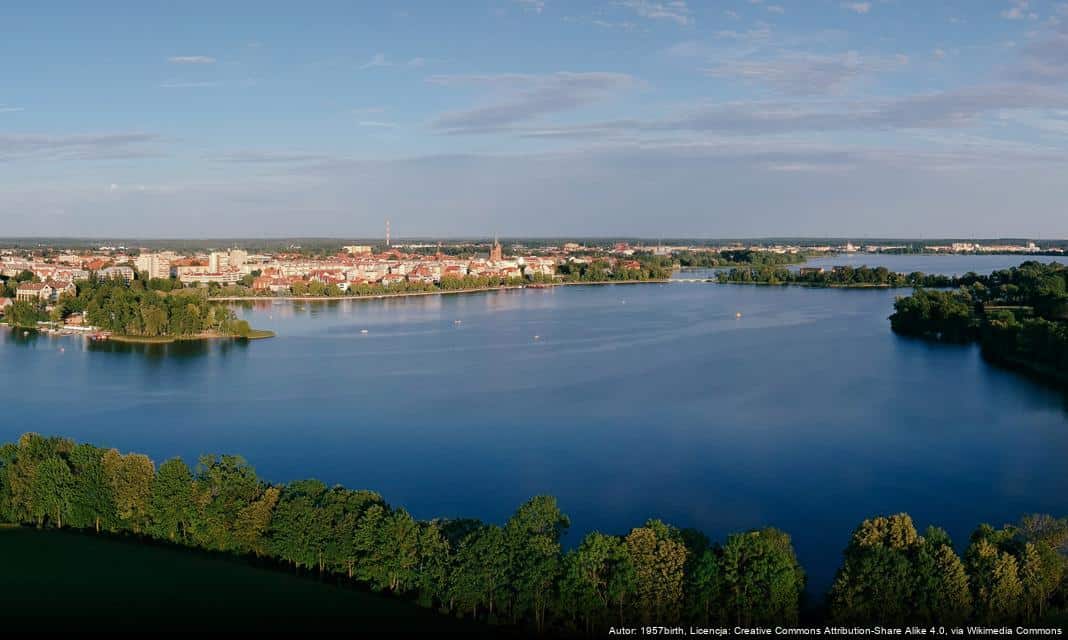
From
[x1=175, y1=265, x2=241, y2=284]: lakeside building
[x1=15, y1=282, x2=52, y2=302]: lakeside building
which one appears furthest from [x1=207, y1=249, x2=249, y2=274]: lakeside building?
[x1=15, y1=282, x2=52, y2=302]: lakeside building

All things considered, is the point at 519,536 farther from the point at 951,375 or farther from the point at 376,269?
the point at 376,269

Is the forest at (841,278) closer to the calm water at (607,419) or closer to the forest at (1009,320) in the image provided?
the forest at (1009,320)

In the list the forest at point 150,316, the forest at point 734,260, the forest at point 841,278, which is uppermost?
the forest at point 734,260

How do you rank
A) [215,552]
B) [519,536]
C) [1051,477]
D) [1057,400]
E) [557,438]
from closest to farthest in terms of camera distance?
[519,536] → [215,552] → [1051,477] → [557,438] → [1057,400]

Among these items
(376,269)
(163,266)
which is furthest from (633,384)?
(163,266)

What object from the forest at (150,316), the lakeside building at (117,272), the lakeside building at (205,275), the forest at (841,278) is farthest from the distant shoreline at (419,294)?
the forest at (150,316)

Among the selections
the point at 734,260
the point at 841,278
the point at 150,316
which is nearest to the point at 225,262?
the point at 150,316
